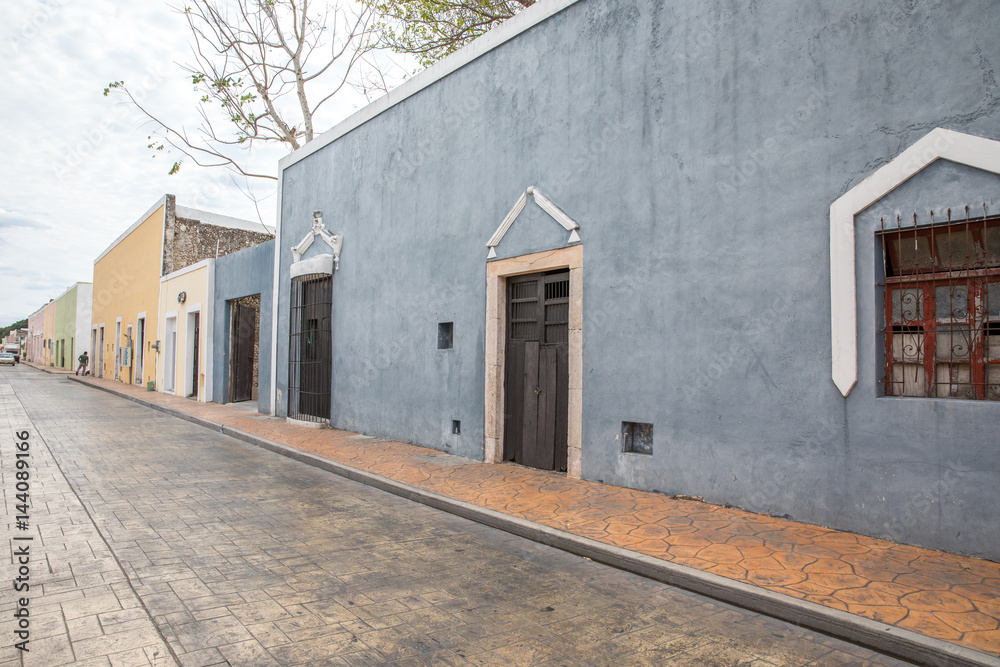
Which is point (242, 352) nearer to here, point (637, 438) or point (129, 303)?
point (129, 303)

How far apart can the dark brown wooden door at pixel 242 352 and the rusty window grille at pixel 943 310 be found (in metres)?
16.7

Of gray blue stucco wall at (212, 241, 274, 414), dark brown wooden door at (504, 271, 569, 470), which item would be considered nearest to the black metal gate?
gray blue stucco wall at (212, 241, 274, 414)

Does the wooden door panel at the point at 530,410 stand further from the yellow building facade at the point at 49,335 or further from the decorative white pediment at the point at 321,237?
the yellow building facade at the point at 49,335

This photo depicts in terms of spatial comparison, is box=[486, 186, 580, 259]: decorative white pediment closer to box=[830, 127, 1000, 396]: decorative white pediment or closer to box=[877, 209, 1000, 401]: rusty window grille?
box=[830, 127, 1000, 396]: decorative white pediment

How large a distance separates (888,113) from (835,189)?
0.68m

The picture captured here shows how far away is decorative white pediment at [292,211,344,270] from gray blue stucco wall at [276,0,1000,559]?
12.4ft

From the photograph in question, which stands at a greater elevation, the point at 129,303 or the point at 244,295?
the point at 129,303

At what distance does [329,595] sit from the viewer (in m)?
3.98

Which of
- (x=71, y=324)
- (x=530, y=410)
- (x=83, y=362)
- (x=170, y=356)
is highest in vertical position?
(x=71, y=324)

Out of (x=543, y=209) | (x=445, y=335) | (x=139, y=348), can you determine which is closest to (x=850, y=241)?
(x=543, y=209)

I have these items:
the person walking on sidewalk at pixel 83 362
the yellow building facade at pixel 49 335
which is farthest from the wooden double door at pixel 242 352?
the yellow building facade at pixel 49 335

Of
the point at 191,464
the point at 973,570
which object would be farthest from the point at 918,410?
the point at 191,464

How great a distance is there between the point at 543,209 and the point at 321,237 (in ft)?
21.9

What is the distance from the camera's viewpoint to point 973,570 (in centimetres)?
438
